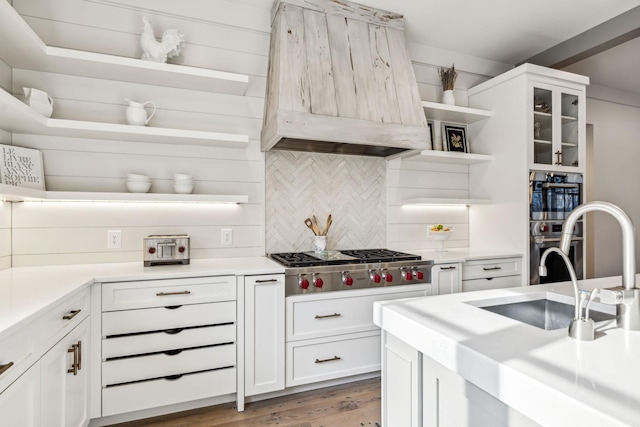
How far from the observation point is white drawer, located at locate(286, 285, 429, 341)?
7.72ft

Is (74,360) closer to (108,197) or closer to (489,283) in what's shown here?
(108,197)

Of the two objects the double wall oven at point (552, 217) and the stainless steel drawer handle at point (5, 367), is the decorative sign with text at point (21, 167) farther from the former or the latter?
the double wall oven at point (552, 217)

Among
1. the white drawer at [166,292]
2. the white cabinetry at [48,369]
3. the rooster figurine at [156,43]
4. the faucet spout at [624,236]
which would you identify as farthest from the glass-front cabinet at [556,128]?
the white cabinetry at [48,369]

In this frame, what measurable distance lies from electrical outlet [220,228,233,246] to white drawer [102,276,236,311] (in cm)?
61

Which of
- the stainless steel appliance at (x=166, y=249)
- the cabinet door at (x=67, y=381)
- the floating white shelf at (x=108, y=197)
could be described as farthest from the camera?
the stainless steel appliance at (x=166, y=249)

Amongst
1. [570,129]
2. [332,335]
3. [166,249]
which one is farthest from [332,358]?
[570,129]

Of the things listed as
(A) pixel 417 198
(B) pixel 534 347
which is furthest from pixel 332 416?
(A) pixel 417 198

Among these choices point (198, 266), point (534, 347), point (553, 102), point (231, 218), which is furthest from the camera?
point (553, 102)

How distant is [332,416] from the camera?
7.26ft

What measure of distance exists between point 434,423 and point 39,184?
252 cm

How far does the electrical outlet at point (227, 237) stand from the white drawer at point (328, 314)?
75 cm

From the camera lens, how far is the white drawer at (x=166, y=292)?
199 centimetres

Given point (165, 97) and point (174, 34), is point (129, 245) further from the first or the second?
point (174, 34)

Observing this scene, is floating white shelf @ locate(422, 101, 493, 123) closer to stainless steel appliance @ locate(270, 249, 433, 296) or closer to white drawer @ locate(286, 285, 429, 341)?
stainless steel appliance @ locate(270, 249, 433, 296)
